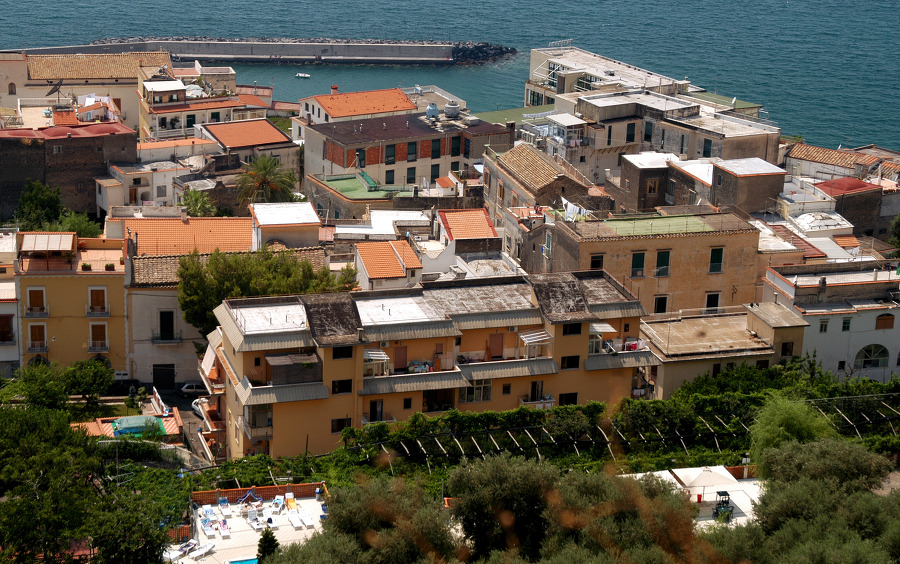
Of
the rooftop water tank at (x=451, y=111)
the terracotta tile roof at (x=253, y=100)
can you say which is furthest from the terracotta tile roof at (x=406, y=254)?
the terracotta tile roof at (x=253, y=100)

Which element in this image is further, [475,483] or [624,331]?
[624,331]

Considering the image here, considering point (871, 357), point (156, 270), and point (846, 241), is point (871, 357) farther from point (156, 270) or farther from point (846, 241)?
point (156, 270)

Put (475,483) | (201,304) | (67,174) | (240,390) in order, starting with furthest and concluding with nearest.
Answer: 1. (67,174)
2. (201,304)
3. (240,390)
4. (475,483)

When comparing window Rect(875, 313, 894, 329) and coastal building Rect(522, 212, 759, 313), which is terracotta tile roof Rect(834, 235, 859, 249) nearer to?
coastal building Rect(522, 212, 759, 313)

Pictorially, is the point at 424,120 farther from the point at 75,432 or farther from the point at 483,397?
the point at 75,432

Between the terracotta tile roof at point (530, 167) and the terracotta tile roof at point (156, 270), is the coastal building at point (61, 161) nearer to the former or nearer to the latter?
the terracotta tile roof at point (156, 270)

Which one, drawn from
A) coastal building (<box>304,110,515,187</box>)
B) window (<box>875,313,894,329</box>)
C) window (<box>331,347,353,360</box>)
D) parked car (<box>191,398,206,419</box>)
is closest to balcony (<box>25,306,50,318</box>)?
parked car (<box>191,398,206,419</box>)

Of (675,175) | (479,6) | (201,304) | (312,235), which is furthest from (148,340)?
(479,6)

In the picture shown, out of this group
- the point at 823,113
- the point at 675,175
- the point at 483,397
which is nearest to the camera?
the point at 483,397
